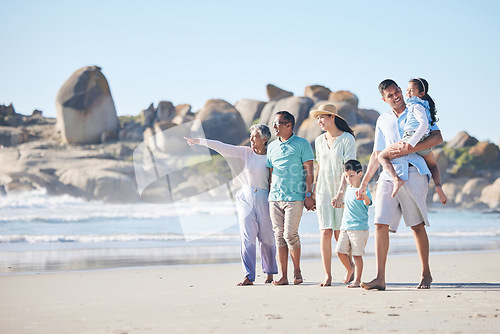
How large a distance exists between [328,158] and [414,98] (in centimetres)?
99

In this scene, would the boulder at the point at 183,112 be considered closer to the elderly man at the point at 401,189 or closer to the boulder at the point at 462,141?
the boulder at the point at 462,141

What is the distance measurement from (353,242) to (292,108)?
5150 centimetres

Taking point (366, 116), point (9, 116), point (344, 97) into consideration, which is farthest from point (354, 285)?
point (9, 116)

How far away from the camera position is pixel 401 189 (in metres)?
4.66

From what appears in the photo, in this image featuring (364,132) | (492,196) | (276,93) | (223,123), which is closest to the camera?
(492,196)

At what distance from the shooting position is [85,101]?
187 ft

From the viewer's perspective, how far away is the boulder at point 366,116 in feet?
194

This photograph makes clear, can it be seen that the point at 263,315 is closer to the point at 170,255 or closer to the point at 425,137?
the point at 425,137

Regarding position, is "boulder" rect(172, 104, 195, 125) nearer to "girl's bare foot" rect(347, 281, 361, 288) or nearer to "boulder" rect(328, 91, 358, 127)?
"boulder" rect(328, 91, 358, 127)

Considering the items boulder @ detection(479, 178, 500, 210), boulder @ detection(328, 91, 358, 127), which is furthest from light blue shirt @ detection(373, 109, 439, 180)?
boulder @ detection(328, 91, 358, 127)

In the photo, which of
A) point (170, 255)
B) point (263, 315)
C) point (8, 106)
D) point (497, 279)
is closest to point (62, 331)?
point (263, 315)

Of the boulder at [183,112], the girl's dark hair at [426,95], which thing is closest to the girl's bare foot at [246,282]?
the girl's dark hair at [426,95]

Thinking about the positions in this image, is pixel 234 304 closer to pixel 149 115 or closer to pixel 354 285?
pixel 354 285

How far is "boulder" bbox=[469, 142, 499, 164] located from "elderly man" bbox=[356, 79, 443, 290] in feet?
178
